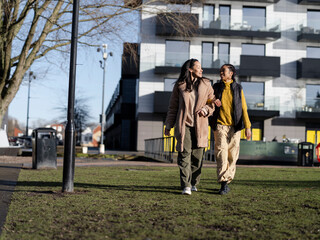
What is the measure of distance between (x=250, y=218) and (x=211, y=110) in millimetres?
2214

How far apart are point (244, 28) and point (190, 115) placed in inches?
1248

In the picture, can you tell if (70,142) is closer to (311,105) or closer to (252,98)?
(252,98)

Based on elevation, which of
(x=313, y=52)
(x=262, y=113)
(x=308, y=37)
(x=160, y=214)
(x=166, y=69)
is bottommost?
(x=160, y=214)

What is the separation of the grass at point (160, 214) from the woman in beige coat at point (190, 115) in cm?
51

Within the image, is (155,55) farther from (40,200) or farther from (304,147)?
(40,200)

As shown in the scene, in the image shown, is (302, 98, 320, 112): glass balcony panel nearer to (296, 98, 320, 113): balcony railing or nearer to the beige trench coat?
(296, 98, 320, 113): balcony railing

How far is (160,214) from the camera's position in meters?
4.79

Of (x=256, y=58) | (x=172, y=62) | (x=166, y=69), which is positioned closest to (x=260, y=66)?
(x=256, y=58)

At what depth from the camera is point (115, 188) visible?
24.2 ft

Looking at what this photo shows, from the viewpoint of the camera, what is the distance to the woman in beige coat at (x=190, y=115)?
6477 millimetres

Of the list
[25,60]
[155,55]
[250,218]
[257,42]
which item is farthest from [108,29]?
[257,42]

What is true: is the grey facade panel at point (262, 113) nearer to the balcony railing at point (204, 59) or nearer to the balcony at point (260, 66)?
the balcony at point (260, 66)

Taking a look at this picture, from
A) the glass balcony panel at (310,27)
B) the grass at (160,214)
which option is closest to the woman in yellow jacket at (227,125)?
the grass at (160,214)

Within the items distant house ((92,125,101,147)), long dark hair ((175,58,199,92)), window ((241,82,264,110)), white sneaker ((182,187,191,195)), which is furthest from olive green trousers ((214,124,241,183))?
distant house ((92,125,101,147))
